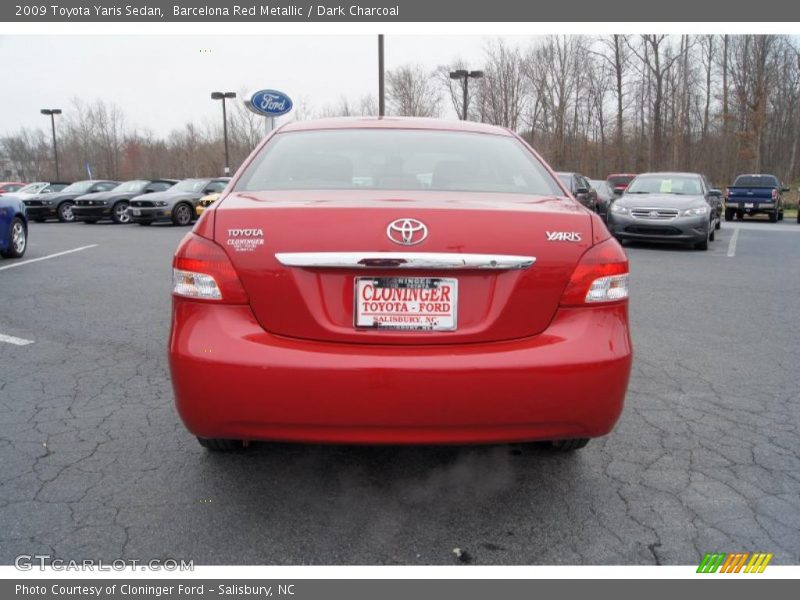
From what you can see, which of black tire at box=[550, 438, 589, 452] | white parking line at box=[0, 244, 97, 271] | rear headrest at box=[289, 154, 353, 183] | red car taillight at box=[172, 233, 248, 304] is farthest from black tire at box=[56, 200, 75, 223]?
black tire at box=[550, 438, 589, 452]

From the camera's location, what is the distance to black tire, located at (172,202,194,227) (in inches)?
765

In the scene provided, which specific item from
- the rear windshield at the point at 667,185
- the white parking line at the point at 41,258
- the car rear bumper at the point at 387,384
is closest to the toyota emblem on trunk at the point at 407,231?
the car rear bumper at the point at 387,384

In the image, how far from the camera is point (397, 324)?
227 centimetres

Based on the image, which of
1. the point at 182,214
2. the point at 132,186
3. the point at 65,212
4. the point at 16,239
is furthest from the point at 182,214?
the point at 16,239

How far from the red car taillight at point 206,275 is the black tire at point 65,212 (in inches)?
904

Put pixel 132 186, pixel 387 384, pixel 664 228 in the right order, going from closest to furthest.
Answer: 1. pixel 387 384
2. pixel 664 228
3. pixel 132 186

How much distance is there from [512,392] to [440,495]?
721 millimetres

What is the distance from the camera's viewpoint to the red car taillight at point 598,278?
7.75 ft

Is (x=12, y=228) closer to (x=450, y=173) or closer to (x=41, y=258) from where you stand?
(x=41, y=258)

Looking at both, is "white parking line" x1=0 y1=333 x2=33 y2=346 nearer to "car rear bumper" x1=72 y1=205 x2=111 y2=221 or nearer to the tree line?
"car rear bumper" x1=72 y1=205 x2=111 y2=221

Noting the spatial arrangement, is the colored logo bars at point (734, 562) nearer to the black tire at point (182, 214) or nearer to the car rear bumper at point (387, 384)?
the car rear bumper at point (387, 384)

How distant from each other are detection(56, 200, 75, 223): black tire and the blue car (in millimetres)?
13451

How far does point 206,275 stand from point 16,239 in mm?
9522
